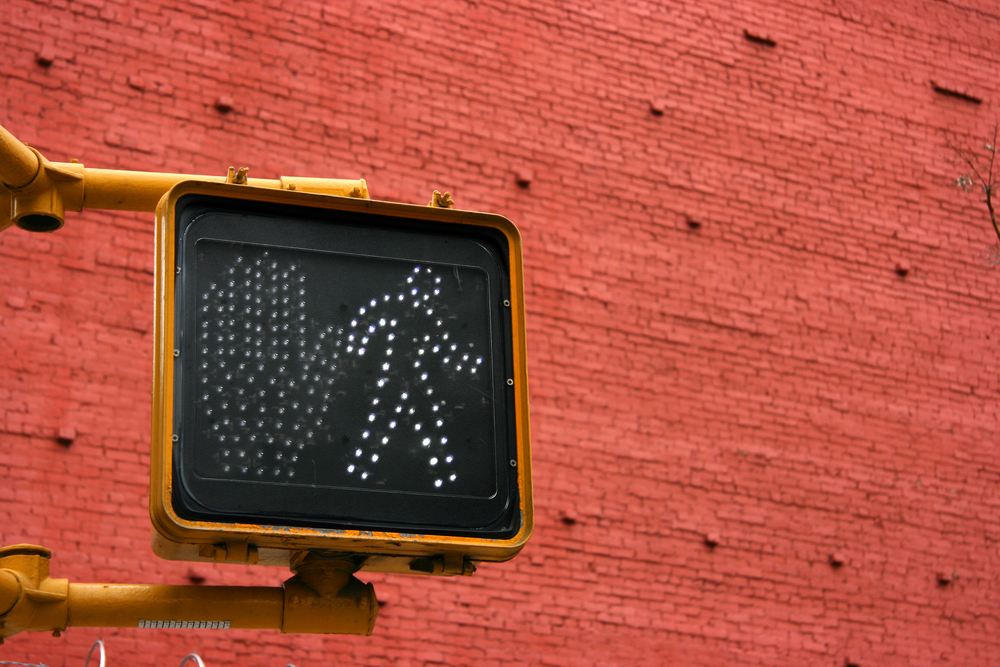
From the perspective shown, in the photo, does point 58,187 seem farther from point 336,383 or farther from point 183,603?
point 183,603

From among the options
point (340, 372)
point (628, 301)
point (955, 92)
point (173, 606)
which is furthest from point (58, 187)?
point (955, 92)

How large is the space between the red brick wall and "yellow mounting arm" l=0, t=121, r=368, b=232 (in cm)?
457

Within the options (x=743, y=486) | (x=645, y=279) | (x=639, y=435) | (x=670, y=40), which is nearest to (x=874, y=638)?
(x=743, y=486)

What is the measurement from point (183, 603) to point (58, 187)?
106 centimetres

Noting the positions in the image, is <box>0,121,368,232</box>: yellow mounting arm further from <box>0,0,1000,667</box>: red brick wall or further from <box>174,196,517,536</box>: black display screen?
<box>0,0,1000,667</box>: red brick wall

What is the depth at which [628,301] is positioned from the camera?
29.1 feet

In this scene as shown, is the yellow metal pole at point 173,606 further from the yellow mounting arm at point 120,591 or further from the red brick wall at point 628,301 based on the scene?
Result: the red brick wall at point 628,301

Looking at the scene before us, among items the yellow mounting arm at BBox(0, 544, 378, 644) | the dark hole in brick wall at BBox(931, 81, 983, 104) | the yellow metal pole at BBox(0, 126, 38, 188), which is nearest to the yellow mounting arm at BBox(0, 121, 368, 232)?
the yellow metal pole at BBox(0, 126, 38, 188)

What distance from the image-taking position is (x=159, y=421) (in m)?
2.24

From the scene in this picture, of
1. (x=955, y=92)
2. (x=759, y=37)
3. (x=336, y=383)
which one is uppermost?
(x=759, y=37)

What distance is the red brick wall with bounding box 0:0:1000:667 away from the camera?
24.0 ft

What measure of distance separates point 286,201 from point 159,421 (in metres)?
0.60

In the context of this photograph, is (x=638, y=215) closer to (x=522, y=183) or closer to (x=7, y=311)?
(x=522, y=183)

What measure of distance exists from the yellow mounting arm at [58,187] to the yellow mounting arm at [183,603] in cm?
82
